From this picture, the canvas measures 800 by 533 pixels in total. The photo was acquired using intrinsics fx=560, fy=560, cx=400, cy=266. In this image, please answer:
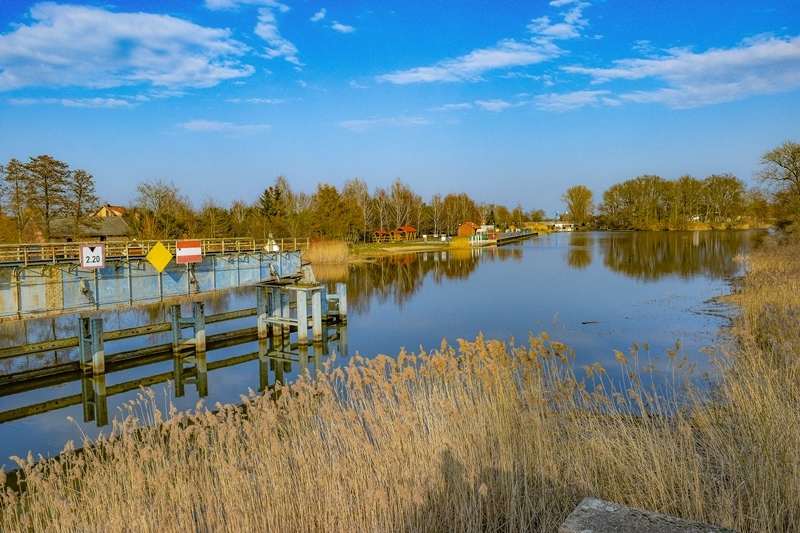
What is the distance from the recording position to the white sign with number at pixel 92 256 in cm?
1645

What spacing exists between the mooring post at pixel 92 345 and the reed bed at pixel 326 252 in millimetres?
33128

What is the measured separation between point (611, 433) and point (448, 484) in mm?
2190

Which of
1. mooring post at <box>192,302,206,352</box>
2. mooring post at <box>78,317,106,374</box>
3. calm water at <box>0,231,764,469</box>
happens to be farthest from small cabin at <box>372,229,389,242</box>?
mooring post at <box>78,317,106,374</box>

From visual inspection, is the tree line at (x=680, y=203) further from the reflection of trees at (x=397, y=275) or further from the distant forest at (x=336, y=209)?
the reflection of trees at (x=397, y=275)

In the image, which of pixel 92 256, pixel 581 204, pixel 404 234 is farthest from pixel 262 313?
pixel 581 204

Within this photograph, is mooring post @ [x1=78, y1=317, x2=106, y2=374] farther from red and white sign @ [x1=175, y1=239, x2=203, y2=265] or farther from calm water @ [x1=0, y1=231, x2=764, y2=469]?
red and white sign @ [x1=175, y1=239, x2=203, y2=265]

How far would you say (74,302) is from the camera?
17031mm

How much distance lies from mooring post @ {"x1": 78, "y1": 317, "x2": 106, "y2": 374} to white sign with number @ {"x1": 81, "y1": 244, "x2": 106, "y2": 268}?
1.63m

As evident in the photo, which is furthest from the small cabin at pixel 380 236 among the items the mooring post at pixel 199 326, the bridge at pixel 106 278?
the mooring post at pixel 199 326

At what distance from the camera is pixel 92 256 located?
16.6m

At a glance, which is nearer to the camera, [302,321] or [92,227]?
[302,321]

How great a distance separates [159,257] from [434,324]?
433 inches

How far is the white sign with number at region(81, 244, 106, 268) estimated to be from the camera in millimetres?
16453

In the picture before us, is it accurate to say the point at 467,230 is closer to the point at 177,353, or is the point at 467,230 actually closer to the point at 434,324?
the point at 434,324
